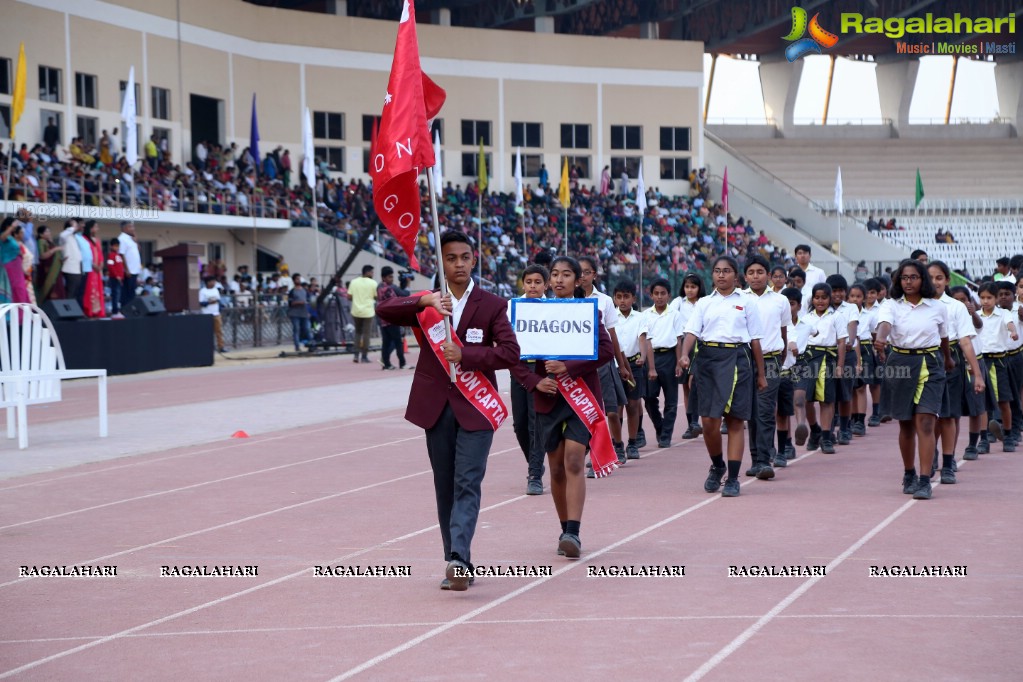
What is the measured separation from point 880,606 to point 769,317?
5.48 m

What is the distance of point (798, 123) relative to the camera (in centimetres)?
6656

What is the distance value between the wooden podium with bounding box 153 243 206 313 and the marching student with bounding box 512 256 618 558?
19842 millimetres

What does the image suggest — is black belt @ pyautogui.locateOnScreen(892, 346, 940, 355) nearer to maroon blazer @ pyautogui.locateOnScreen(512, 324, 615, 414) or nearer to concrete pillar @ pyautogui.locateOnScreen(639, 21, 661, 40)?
maroon blazer @ pyautogui.locateOnScreen(512, 324, 615, 414)

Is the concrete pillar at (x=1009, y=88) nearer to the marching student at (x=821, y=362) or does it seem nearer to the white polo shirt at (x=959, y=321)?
the marching student at (x=821, y=362)

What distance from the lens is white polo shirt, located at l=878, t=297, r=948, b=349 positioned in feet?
35.1

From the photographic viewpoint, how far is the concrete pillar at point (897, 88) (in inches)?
2584

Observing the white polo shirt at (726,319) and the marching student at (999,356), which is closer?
the white polo shirt at (726,319)

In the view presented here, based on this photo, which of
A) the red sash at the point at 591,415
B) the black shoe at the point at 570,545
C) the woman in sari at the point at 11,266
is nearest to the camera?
the black shoe at the point at 570,545

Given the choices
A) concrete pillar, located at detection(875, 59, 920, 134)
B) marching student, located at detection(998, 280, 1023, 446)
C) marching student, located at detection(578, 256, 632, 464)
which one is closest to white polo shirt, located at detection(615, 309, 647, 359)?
marching student, located at detection(578, 256, 632, 464)

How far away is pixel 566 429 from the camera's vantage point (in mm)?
8523

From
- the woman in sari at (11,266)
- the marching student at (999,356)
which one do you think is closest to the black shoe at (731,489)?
the marching student at (999,356)

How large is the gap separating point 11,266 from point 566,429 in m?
14.0

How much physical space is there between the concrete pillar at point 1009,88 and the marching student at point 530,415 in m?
60.5

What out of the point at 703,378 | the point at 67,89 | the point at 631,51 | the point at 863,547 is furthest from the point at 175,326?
the point at 631,51
